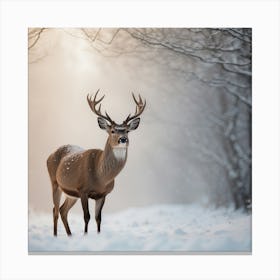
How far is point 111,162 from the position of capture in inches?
195

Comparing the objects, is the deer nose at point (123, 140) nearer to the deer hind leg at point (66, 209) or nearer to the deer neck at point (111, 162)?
the deer neck at point (111, 162)

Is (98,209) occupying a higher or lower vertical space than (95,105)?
lower

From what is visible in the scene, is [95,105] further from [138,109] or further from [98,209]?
[98,209]

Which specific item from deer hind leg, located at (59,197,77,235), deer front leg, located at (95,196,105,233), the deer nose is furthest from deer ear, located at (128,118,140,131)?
deer hind leg, located at (59,197,77,235)

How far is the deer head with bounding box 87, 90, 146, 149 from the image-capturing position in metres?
4.96

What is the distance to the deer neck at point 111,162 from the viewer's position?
16.2 ft

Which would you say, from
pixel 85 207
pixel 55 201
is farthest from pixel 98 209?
pixel 55 201

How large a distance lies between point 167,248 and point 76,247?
0.80 meters
